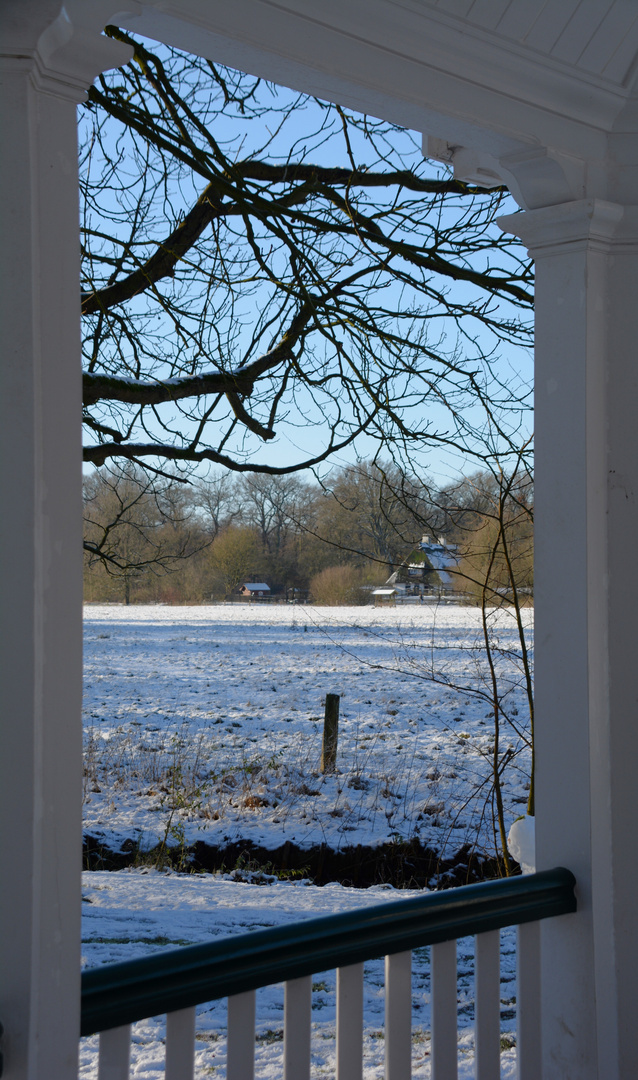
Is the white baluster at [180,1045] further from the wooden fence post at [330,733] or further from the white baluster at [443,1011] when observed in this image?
the wooden fence post at [330,733]

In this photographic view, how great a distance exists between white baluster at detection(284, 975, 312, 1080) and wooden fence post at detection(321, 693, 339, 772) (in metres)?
6.56

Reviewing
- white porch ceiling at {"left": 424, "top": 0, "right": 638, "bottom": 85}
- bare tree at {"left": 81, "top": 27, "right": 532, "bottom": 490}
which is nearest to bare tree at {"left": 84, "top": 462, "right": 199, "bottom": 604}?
bare tree at {"left": 81, "top": 27, "right": 532, "bottom": 490}

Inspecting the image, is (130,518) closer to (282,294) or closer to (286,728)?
(282,294)

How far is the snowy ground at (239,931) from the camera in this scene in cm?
296

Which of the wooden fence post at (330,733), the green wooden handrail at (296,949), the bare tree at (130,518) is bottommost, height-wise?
the wooden fence post at (330,733)

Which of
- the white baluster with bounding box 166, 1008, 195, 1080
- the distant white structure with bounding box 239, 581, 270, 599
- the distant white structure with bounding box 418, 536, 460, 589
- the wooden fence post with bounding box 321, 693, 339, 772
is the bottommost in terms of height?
the wooden fence post with bounding box 321, 693, 339, 772

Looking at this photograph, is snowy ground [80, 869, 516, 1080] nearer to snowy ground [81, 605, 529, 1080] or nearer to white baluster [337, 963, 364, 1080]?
snowy ground [81, 605, 529, 1080]

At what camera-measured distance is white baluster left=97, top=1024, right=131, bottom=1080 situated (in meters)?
1.08
